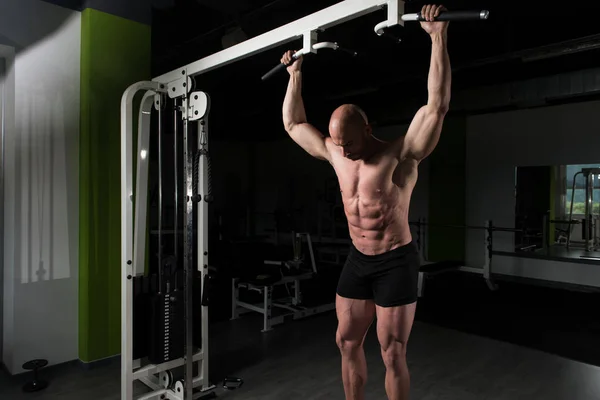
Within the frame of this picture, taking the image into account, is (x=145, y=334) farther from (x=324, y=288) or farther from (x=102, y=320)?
(x=324, y=288)

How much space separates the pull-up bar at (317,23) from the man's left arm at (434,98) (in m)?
0.07

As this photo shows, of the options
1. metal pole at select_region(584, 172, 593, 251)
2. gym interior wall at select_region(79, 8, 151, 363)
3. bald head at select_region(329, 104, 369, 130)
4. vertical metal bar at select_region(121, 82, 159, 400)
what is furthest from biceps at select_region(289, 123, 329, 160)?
metal pole at select_region(584, 172, 593, 251)

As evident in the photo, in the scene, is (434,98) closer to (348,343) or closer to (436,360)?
(348,343)

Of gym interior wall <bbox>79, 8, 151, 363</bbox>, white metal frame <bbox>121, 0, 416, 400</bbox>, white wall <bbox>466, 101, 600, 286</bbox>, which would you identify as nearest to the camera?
white metal frame <bbox>121, 0, 416, 400</bbox>

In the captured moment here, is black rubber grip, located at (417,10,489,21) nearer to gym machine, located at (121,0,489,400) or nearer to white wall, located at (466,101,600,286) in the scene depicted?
gym machine, located at (121,0,489,400)

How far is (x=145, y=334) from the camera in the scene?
8.20 feet

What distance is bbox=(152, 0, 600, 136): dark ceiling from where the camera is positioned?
11.5 ft

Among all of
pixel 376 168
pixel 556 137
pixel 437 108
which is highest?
pixel 556 137

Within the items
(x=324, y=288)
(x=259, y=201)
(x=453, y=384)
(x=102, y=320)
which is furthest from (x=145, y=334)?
(x=259, y=201)

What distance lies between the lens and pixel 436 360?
10.4 feet

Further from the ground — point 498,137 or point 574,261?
point 498,137

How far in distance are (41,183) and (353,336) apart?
2175 millimetres

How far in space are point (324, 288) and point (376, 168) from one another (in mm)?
4040

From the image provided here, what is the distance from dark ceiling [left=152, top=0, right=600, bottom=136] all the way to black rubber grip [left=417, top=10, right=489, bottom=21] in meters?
0.97
